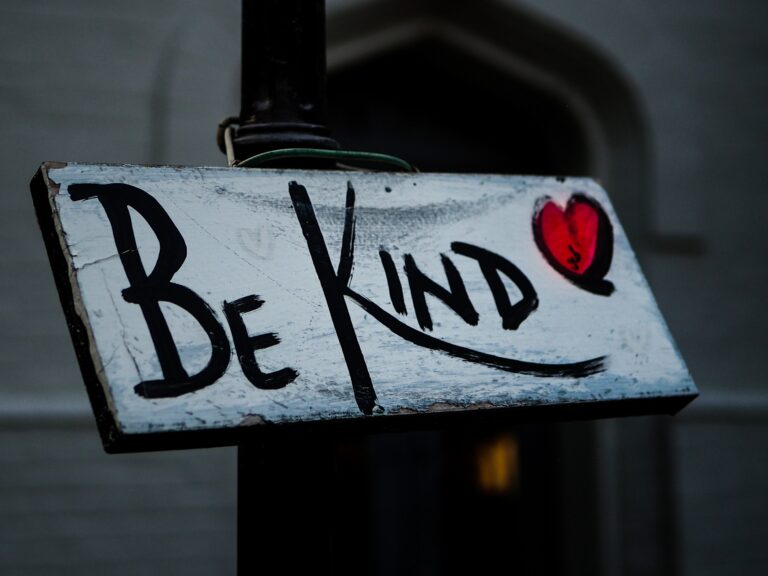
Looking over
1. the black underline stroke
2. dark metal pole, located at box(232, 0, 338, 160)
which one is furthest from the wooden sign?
dark metal pole, located at box(232, 0, 338, 160)

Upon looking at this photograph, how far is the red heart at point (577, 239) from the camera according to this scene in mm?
1063

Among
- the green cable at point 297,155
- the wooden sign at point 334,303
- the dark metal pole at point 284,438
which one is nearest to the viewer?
the wooden sign at point 334,303

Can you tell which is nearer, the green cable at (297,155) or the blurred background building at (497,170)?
the green cable at (297,155)

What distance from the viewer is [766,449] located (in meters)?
3.75

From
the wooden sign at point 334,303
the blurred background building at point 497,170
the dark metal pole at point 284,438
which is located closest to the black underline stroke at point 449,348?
the wooden sign at point 334,303

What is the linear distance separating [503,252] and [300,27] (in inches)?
17.3

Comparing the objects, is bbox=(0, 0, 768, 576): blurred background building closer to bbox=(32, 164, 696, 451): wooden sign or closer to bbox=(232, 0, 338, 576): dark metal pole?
bbox=(232, 0, 338, 576): dark metal pole

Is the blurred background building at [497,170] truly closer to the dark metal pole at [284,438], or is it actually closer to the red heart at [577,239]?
the dark metal pole at [284,438]

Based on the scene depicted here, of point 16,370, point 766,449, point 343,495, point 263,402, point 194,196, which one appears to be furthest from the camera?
point 766,449

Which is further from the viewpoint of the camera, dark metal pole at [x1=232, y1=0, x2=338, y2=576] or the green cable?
the green cable

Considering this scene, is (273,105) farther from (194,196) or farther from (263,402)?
(263,402)

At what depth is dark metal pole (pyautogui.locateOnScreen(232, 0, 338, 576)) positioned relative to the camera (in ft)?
2.96

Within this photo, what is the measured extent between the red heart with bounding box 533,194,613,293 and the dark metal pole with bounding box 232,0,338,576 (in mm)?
320

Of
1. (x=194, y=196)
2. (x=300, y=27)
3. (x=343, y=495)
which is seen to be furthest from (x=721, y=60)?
(x=194, y=196)
